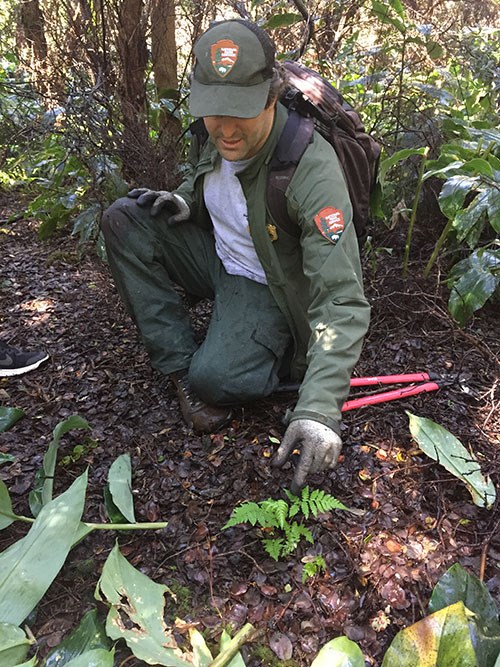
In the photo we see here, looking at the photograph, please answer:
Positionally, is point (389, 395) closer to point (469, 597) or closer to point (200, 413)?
point (200, 413)

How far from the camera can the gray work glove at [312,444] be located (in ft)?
5.81

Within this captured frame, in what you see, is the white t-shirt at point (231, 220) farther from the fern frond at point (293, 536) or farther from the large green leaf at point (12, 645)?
the large green leaf at point (12, 645)

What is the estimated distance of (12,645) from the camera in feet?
4.81

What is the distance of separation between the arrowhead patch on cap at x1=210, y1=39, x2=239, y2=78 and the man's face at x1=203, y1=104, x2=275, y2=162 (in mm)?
162

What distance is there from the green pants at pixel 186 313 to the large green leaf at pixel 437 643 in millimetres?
1187

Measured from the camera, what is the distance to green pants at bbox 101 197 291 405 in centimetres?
246

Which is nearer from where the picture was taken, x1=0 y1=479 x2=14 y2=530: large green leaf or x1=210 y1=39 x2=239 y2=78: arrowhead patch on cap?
x1=0 y1=479 x2=14 y2=530: large green leaf

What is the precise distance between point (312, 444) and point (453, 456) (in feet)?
2.22

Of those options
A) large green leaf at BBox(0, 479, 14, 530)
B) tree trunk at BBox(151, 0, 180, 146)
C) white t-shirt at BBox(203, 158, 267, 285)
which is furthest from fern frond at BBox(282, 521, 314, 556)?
tree trunk at BBox(151, 0, 180, 146)

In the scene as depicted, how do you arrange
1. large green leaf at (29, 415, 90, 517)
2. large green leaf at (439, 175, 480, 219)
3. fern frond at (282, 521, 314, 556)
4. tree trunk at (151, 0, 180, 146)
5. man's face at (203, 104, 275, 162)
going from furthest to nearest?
tree trunk at (151, 0, 180, 146) < large green leaf at (439, 175, 480, 219) < man's face at (203, 104, 275, 162) < large green leaf at (29, 415, 90, 517) < fern frond at (282, 521, 314, 556)

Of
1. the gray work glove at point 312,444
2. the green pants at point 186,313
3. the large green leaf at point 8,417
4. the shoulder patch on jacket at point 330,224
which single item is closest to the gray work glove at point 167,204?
the green pants at point 186,313

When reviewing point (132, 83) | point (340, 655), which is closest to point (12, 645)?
point (340, 655)

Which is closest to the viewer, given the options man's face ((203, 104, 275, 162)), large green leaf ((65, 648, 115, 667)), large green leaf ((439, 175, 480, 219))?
large green leaf ((65, 648, 115, 667))

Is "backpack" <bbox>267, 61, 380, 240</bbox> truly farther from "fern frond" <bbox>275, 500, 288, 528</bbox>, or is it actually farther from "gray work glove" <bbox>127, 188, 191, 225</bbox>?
"fern frond" <bbox>275, 500, 288, 528</bbox>
